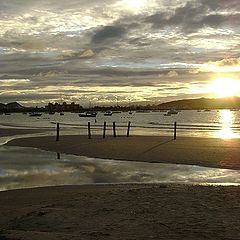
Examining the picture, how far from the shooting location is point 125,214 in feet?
31.7

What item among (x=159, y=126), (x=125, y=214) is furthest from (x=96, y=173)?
(x=159, y=126)

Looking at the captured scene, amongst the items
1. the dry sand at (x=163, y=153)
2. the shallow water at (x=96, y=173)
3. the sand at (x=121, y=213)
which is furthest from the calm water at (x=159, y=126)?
the sand at (x=121, y=213)

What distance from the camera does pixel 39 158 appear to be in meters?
24.6

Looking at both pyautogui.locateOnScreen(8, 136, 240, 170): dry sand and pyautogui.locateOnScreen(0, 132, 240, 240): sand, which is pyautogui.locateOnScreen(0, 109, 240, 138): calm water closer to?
pyautogui.locateOnScreen(8, 136, 240, 170): dry sand

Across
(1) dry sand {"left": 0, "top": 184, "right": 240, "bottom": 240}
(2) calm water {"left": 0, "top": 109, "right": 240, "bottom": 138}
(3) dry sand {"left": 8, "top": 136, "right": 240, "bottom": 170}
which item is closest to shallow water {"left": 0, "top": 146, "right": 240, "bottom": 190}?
(3) dry sand {"left": 8, "top": 136, "right": 240, "bottom": 170}

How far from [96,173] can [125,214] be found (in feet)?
29.6

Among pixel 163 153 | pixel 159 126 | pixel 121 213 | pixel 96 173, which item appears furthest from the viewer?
pixel 159 126

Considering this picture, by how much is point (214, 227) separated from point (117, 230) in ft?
6.85

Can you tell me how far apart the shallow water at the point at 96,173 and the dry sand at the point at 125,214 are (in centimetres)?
283

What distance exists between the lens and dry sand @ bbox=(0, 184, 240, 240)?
792 centimetres

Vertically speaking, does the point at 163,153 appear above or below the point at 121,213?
below

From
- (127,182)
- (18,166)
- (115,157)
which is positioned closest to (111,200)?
(127,182)

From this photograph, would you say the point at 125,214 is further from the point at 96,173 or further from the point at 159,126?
the point at 159,126

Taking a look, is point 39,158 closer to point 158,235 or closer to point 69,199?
point 69,199
